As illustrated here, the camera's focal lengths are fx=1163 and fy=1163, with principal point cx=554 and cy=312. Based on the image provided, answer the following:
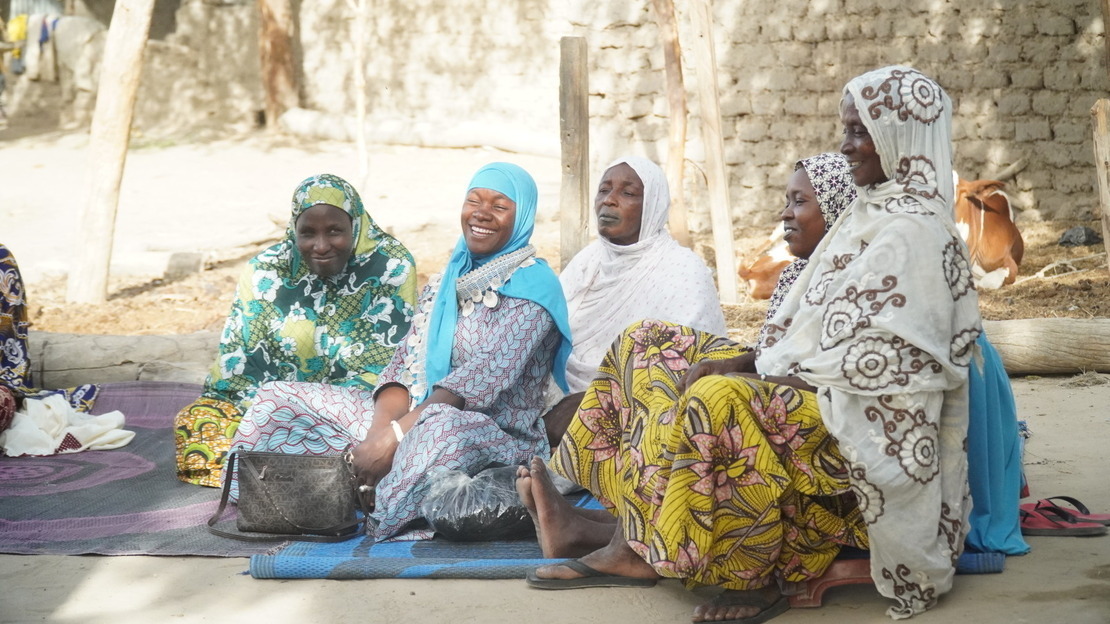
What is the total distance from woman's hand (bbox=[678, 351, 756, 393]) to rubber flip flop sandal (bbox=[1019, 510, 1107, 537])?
101 cm

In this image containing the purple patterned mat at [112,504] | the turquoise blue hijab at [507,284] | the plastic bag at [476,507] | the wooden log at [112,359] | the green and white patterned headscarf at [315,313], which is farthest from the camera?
the wooden log at [112,359]

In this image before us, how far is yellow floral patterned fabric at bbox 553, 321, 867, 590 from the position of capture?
2.83 meters

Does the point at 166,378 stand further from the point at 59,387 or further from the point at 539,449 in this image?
the point at 539,449

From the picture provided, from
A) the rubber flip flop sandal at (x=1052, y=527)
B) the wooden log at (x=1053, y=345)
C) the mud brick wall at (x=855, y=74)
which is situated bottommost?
the rubber flip flop sandal at (x=1052, y=527)

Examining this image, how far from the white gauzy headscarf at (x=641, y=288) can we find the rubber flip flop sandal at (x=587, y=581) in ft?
4.95

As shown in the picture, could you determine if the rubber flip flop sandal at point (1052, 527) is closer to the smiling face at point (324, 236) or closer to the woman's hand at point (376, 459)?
the woman's hand at point (376, 459)

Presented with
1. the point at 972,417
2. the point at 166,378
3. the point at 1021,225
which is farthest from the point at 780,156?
the point at 972,417

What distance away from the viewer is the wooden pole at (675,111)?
8.17 metres

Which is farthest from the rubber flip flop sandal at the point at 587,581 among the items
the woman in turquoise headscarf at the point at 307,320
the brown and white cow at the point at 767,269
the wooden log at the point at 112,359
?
the brown and white cow at the point at 767,269

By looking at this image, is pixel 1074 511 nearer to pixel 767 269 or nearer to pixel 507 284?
pixel 507 284

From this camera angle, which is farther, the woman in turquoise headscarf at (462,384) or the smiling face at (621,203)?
the smiling face at (621,203)

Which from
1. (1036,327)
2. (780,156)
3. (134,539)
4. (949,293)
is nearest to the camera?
(949,293)

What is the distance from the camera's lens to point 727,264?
8.24m

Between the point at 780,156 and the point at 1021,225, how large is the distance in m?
2.09
